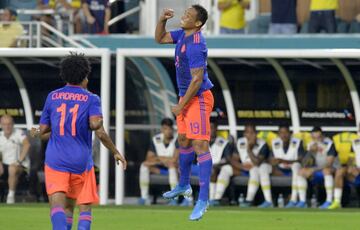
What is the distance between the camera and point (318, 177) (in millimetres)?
21031

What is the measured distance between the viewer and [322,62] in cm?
2186

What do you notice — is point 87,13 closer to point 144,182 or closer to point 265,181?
point 144,182

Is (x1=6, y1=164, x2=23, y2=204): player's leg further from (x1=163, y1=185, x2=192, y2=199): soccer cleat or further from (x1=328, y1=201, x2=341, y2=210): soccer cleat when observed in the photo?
(x1=163, y1=185, x2=192, y2=199): soccer cleat

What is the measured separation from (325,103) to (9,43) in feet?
17.7

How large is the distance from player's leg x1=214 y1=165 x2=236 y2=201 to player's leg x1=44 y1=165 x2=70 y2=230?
31.6 feet

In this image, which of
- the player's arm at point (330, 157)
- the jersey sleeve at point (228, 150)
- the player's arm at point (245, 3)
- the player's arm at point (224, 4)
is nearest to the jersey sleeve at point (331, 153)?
the player's arm at point (330, 157)

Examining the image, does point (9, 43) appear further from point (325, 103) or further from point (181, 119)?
point (181, 119)

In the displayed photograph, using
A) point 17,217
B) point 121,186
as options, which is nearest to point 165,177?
point 121,186

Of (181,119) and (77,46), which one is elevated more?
(77,46)

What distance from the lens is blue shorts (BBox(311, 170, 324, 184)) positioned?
21.0 metres

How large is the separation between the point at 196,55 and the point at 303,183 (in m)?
8.22

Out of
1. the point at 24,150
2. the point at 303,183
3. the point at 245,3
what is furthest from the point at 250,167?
the point at 24,150

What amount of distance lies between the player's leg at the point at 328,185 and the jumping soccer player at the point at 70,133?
31.3 ft

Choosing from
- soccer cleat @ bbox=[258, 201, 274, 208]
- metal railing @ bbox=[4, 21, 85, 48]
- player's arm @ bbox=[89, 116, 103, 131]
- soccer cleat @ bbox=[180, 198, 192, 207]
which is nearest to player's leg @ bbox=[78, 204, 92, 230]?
player's arm @ bbox=[89, 116, 103, 131]
